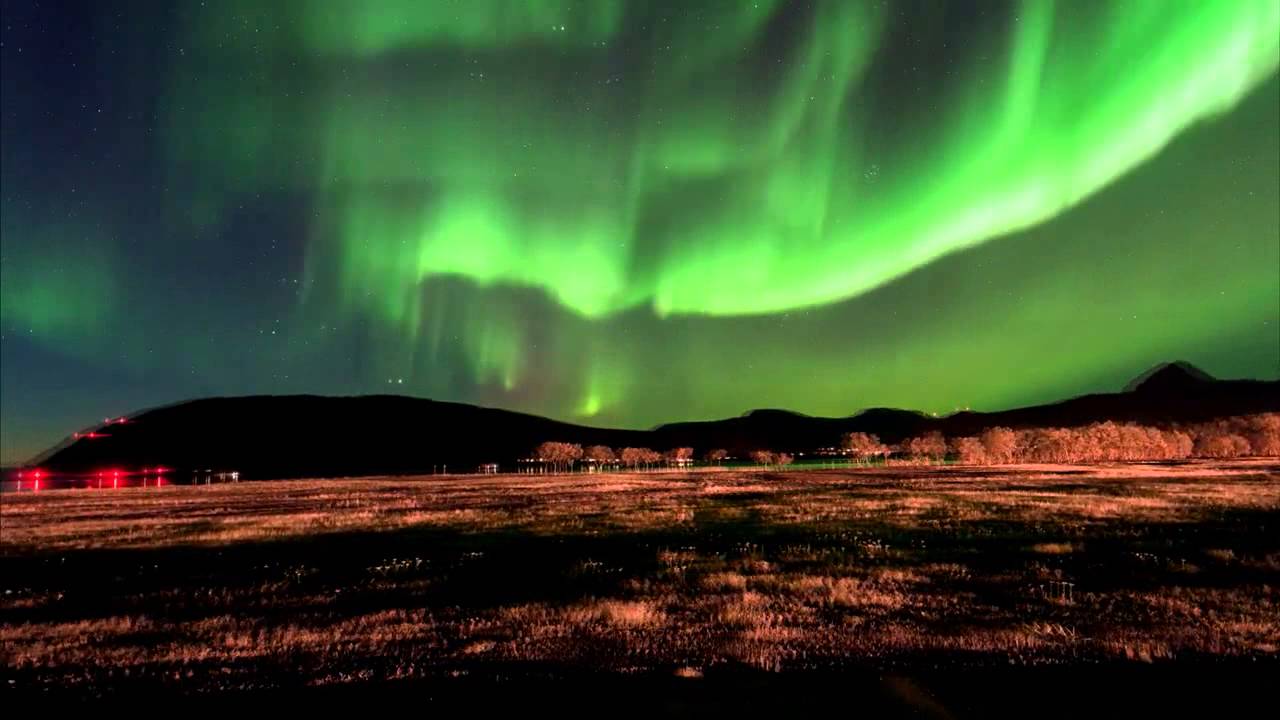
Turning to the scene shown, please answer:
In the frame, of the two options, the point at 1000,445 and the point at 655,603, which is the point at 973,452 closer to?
the point at 1000,445

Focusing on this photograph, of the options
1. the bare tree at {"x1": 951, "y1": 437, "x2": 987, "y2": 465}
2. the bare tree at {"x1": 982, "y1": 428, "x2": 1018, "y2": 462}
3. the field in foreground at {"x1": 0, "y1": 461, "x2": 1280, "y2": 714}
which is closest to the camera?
the field in foreground at {"x1": 0, "y1": 461, "x2": 1280, "y2": 714}

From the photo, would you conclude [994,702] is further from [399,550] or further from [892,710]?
[399,550]

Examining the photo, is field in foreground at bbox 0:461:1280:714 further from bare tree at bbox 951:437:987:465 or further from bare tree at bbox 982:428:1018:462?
bare tree at bbox 982:428:1018:462

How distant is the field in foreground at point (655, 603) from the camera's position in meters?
11.7

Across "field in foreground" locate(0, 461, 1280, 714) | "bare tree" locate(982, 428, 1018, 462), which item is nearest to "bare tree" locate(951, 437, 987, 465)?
"bare tree" locate(982, 428, 1018, 462)

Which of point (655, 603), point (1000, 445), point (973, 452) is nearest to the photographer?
point (655, 603)

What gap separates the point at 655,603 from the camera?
16.7 meters

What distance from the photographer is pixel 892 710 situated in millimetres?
9141

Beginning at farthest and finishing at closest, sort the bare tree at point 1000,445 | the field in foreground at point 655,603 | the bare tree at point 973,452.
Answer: the bare tree at point 973,452 < the bare tree at point 1000,445 < the field in foreground at point 655,603

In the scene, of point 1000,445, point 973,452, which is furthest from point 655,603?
point 973,452

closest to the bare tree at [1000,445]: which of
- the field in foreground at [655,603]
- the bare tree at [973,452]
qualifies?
the bare tree at [973,452]

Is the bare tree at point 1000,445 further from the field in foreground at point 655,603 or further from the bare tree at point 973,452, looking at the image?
the field in foreground at point 655,603

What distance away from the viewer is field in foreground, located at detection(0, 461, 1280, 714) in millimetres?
Answer: 11703

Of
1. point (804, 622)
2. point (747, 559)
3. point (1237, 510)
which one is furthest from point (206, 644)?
point (1237, 510)
